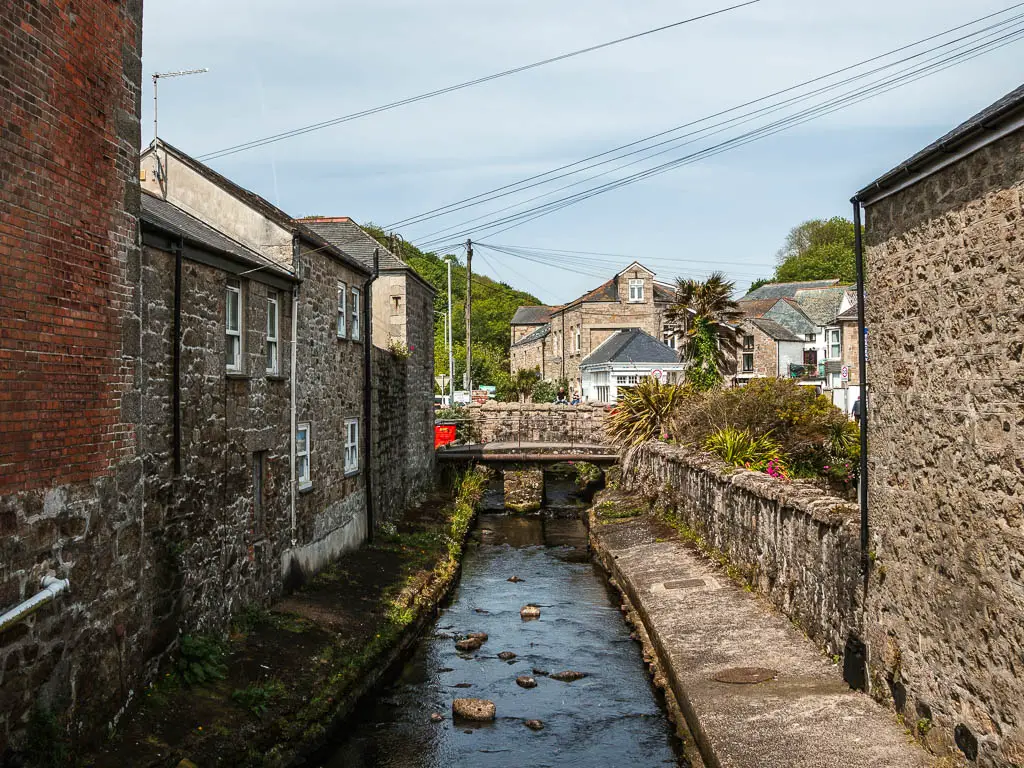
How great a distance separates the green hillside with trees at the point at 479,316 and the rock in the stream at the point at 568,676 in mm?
52046

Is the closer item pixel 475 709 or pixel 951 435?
pixel 951 435

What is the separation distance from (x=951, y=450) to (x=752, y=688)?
4250 millimetres

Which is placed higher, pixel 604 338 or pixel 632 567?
pixel 604 338

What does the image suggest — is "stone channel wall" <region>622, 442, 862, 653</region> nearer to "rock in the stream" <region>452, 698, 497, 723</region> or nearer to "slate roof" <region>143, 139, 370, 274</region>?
"rock in the stream" <region>452, 698, 497, 723</region>

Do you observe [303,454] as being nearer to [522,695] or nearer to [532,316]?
[522,695]

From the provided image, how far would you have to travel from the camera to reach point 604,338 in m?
62.4

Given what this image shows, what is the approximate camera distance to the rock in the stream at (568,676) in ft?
47.9

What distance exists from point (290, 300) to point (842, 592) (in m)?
10.2

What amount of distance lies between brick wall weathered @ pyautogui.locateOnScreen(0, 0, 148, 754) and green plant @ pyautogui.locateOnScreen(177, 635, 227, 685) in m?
1.03

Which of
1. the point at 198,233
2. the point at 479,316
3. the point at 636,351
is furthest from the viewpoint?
the point at 479,316

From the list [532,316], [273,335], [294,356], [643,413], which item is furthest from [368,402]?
[532,316]

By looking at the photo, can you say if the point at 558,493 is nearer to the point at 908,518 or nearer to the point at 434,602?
the point at 434,602

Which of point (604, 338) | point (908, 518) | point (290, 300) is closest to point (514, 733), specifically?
point (908, 518)

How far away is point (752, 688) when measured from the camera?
36.2ft
